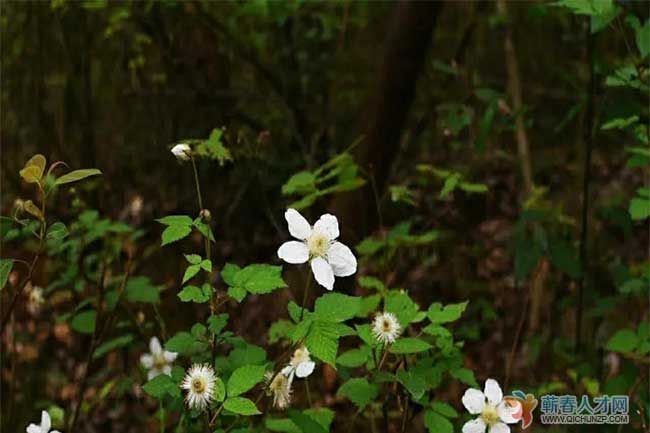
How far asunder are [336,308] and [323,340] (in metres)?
Answer: 0.06

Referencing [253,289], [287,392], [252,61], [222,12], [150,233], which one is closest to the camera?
[253,289]

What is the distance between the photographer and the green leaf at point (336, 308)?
118 centimetres

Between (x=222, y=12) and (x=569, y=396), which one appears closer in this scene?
(x=569, y=396)

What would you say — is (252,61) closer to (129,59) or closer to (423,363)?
(129,59)

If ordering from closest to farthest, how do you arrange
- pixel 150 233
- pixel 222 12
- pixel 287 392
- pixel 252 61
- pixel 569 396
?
pixel 287 392
pixel 569 396
pixel 252 61
pixel 150 233
pixel 222 12

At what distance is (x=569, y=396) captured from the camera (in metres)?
1.84

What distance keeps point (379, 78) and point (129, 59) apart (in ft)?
4.51

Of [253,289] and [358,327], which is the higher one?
[253,289]

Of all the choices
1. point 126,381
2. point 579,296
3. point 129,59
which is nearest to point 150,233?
point 129,59

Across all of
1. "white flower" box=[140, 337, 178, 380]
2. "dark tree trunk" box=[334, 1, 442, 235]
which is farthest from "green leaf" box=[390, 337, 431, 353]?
"dark tree trunk" box=[334, 1, 442, 235]

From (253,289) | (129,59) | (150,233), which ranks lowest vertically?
(150,233)

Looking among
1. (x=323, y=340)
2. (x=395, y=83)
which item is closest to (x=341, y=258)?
(x=323, y=340)

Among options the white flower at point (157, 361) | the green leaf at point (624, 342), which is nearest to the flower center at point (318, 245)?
the white flower at point (157, 361)

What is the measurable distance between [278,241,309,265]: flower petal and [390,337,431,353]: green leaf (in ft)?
0.83
